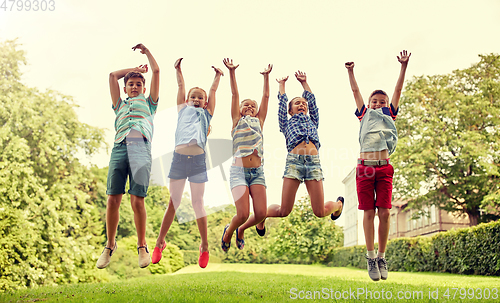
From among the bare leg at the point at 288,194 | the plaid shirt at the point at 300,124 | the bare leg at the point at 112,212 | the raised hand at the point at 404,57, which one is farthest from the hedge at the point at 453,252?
the bare leg at the point at 112,212

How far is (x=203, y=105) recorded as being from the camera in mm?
6406

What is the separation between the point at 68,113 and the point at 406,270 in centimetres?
2044

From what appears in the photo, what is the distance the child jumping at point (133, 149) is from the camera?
5.64 m

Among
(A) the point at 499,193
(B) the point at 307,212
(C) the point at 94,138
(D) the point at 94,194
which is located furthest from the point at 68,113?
(A) the point at 499,193

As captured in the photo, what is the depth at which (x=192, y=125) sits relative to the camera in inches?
238

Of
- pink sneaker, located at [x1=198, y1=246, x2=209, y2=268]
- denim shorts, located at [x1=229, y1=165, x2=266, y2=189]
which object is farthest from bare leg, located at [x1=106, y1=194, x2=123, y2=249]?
denim shorts, located at [x1=229, y1=165, x2=266, y2=189]

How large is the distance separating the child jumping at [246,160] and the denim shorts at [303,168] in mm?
495

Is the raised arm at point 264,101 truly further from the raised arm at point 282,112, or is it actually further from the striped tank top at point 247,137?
the raised arm at point 282,112

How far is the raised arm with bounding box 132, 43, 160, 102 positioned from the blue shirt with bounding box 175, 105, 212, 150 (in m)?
0.50

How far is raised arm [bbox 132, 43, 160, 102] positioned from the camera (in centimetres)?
597

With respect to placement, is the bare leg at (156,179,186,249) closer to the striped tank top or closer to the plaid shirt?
the striped tank top

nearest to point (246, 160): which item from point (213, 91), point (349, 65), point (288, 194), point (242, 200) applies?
point (242, 200)

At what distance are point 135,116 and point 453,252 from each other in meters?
15.3

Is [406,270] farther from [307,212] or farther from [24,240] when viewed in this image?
[24,240]
